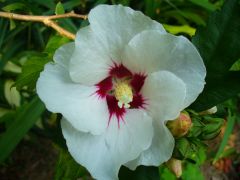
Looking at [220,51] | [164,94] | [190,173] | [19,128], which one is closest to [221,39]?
[220,51]

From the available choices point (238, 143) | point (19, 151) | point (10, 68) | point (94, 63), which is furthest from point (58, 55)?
point (238, 143)

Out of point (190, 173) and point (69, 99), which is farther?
point (190, 173)

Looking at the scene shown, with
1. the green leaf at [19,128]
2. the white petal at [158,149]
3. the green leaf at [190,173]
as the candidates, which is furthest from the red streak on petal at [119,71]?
the green leaf at [190,173]

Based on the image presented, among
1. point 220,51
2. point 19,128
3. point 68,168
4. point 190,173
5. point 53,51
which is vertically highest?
point 220,51

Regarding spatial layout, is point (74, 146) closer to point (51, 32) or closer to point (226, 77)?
point (226, 77)

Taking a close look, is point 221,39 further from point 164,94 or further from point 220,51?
point 164,94

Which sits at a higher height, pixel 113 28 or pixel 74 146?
pixel 113 28

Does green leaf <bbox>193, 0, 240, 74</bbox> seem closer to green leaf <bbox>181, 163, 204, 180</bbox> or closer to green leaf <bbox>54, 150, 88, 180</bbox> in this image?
green leaf <bbox>54, 150, 88, 180</bbox>

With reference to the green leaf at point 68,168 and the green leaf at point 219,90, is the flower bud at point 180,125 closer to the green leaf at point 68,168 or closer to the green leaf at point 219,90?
→ the green leaf at point 219,90
